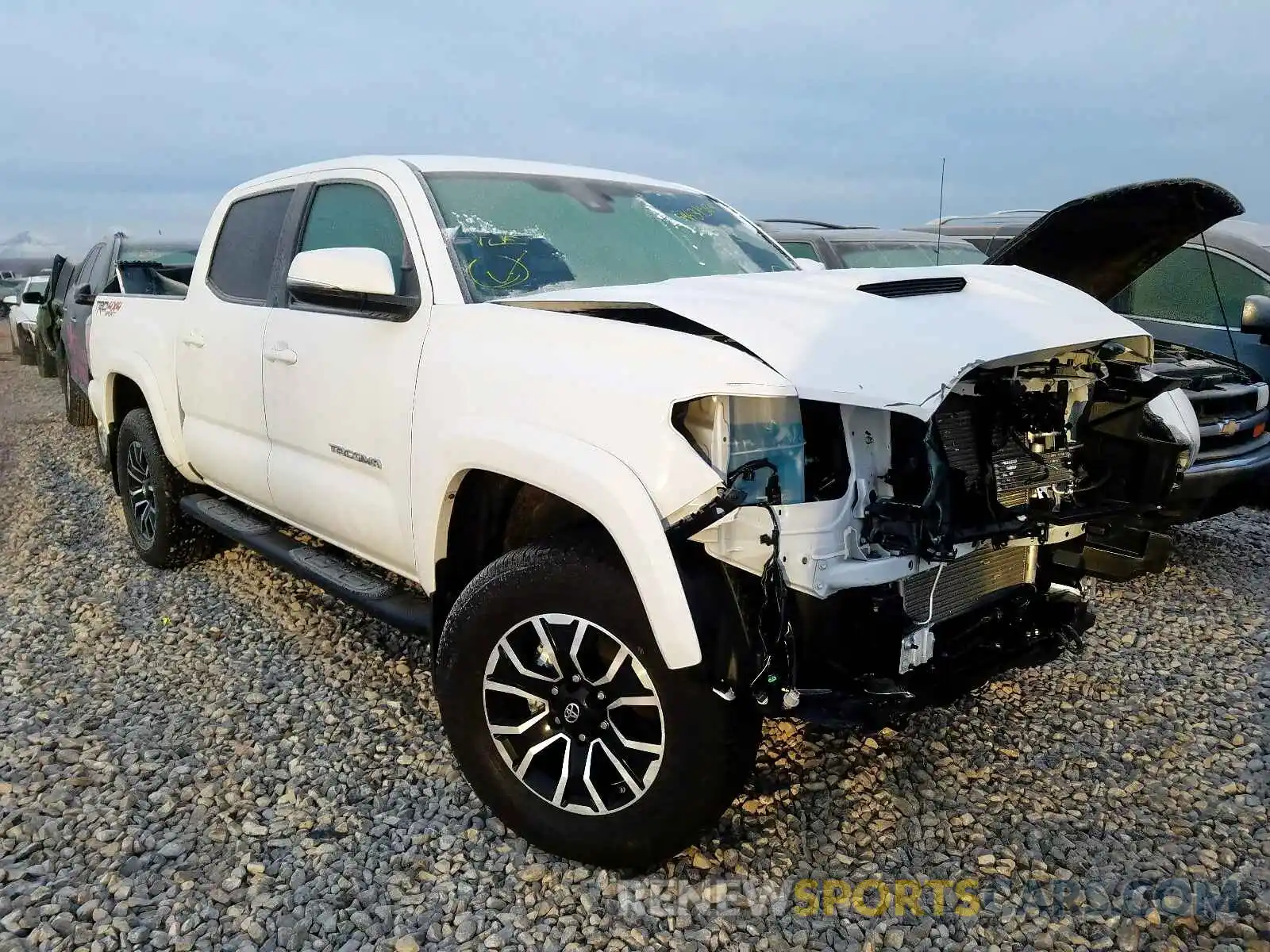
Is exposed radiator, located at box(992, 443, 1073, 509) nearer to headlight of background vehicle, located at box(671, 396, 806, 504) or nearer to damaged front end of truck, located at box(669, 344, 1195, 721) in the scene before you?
damaged front end of truck, located at box(669, 344, 1195, 721)

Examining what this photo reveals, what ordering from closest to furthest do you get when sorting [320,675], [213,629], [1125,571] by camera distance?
[1125,571], [320,675], [213,629]

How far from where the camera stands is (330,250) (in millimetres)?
2930

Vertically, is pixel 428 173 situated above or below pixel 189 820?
above

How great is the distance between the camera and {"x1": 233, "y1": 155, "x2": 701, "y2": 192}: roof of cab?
11.3 feet

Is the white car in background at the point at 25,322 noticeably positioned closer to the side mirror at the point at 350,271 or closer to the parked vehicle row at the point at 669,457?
the parked vehicle row at the point at 669,457

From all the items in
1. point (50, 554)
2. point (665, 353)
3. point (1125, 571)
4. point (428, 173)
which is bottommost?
point (50, 554)

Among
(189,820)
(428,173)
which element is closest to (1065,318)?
(428,173)

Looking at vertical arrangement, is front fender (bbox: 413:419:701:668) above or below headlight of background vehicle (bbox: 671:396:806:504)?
below

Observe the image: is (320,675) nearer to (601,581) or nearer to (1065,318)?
(601,581)

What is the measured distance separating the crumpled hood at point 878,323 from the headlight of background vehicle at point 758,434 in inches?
4.4

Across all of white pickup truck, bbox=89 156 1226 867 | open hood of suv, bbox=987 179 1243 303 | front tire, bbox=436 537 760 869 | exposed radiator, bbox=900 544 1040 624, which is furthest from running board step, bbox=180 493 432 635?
open hood of suv, bbox=987 179 1243 303

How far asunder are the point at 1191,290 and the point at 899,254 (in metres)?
2.37

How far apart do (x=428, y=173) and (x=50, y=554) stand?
3856 millimetres

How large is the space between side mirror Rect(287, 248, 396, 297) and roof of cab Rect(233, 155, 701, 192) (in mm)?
607
